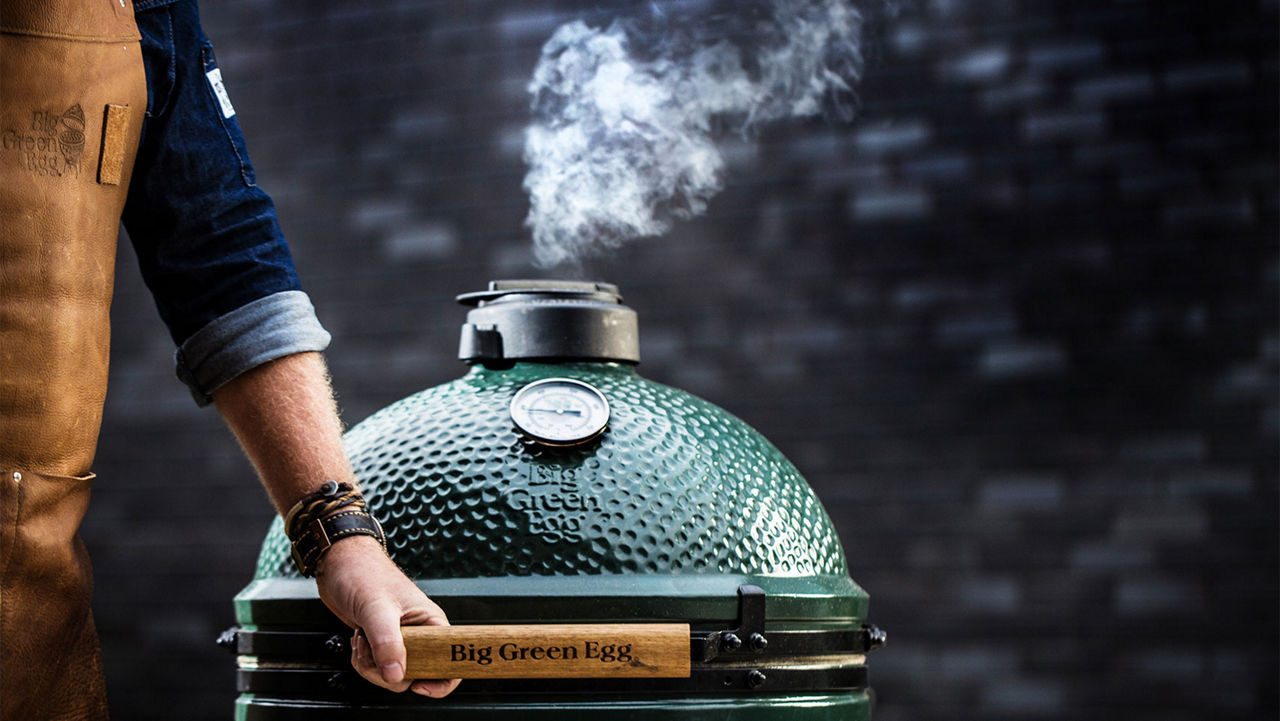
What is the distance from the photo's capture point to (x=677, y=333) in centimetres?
450

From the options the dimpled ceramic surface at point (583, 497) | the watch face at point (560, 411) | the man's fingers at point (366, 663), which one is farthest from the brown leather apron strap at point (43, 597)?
the watch face at point (560, 411)

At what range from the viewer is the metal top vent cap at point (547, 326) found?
2064 mm

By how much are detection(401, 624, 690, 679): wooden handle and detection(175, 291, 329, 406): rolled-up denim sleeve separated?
48 cm

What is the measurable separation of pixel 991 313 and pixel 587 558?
9.43ft

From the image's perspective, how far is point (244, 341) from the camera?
1694 millimetres

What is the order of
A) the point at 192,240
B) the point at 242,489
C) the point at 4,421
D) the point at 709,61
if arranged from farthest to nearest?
1. the point at 242,489
2. the point at 709,61
3. the point at 192,240
4. the point at 4,421

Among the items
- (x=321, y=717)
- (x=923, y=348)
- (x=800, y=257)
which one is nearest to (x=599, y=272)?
(x=800, y=257)

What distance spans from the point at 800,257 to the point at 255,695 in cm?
294

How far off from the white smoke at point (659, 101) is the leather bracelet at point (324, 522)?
3.84ft

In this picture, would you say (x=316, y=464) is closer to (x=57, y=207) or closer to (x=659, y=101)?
(x=57, y=207)

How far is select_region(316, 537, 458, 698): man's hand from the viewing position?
144 centimetres

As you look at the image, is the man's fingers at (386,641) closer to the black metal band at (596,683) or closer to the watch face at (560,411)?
the black metal band at (596,683)

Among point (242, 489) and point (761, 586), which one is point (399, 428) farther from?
point (242, 489)

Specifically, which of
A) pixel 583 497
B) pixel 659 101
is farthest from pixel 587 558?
pixel 659 101
